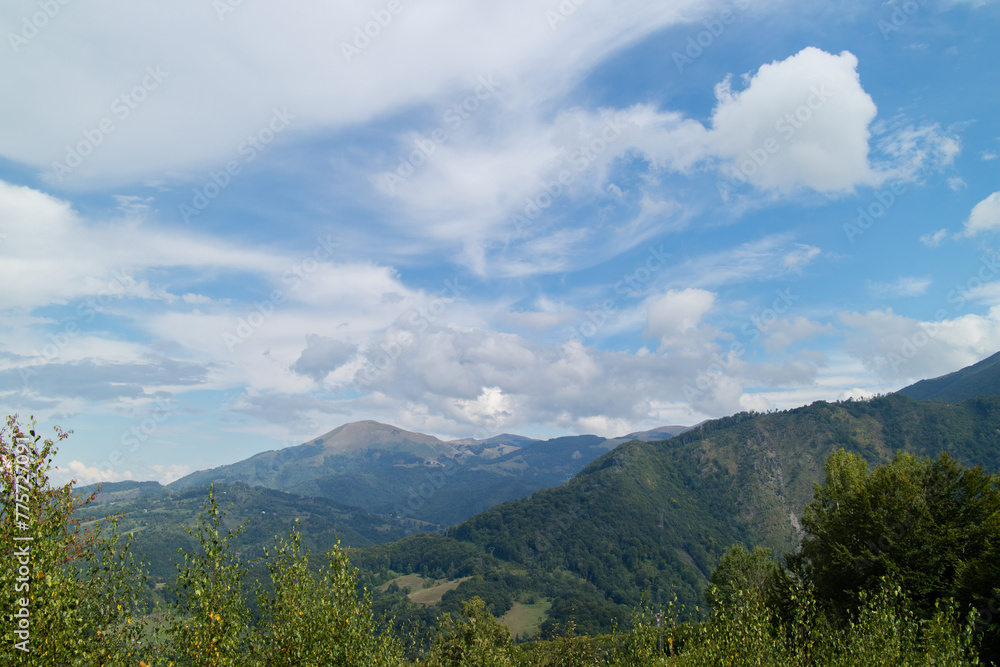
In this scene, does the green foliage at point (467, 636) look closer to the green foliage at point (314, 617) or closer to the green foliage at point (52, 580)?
the green foliage at point (314, 617)

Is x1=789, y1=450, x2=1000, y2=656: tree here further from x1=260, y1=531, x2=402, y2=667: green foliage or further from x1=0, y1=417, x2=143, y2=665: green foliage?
x1=0, y1=417, x2=143, y2=665: green foliage

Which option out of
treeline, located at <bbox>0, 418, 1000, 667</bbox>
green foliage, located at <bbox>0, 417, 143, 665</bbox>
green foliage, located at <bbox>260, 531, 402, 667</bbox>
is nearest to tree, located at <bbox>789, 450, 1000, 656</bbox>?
treeline, located at <bbox>0, 418, 1000, 667</bbox>

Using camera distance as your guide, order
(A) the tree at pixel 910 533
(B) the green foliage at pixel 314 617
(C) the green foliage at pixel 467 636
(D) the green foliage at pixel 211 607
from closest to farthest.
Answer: (D) the green foliage at pixel 211 607
(B) the green foliage at pixel 314 617
(A) the tree at pixel 910 533
(C) the green foliage at pixel 467 636

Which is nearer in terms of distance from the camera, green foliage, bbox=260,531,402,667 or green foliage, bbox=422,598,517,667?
green foliage, bbox=260,531,402,667

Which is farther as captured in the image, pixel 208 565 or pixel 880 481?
pixel 880 481

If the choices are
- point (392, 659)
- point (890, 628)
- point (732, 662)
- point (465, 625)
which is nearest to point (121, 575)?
point (392, 659)

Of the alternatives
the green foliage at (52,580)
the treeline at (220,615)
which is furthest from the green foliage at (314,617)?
the green foliage at (52,580)

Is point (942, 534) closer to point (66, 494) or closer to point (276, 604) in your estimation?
point (276, 604)

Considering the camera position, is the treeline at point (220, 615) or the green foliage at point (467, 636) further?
the green foliage at point (467, 636)

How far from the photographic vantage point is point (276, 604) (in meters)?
18.7

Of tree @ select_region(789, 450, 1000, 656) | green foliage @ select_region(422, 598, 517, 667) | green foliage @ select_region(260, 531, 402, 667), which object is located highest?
green foliage @ select_region(260, 531, 402, 667)

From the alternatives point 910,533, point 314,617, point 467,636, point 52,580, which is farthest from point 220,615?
point 910,533

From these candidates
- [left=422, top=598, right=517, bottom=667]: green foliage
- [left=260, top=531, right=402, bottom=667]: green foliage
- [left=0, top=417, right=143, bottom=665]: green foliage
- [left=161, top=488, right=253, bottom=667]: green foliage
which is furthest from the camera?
[left=422, top=598, right=517, bottom=667]: green foliage

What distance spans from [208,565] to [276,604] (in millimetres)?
2904
